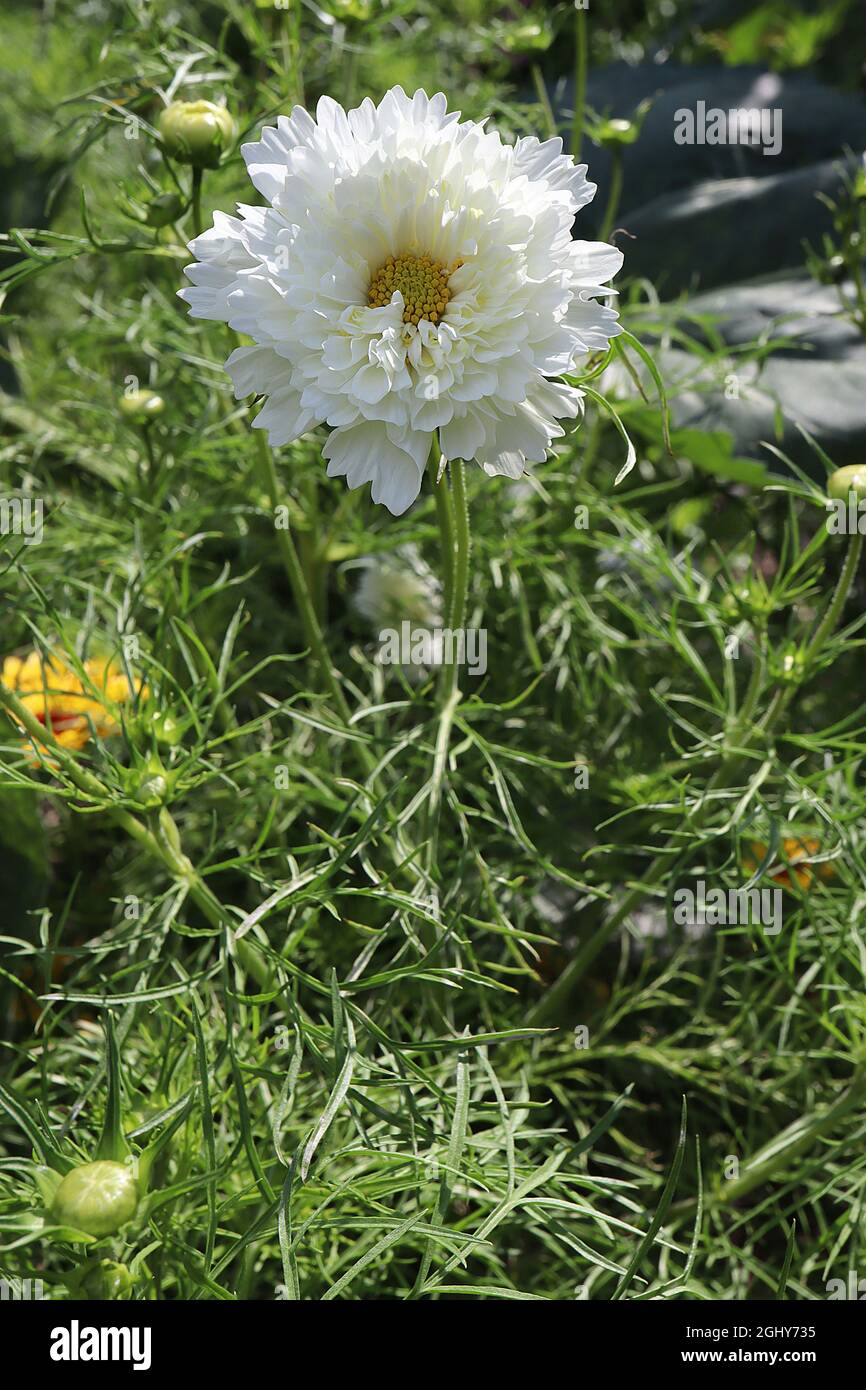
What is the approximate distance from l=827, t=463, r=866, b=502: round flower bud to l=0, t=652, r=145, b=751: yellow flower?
351mm

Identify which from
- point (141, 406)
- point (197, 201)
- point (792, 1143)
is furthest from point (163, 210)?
point (792, 1143)

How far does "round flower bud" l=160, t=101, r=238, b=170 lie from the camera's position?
19.5 inches

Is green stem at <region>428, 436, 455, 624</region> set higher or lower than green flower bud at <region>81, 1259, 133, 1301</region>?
higher

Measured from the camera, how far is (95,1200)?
15.4 inches

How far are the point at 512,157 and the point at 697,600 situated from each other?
0.92 ft

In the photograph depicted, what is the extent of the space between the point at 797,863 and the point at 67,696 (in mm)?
422

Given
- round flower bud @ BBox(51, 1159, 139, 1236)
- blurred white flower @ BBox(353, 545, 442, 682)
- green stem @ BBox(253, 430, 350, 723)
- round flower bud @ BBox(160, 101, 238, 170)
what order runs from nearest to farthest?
round flower bud @ BBox(51, 1159, 139, 1236) → round flower bud @ BBox(160, 101, 238, 170) → green stem @ BBox(253, 430, 350, 723) → blurred white flower @ BBox(353, 545, 442, 682)

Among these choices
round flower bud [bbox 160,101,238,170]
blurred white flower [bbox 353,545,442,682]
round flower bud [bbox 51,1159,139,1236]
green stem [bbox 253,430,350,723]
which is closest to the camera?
round flower bud [bbox 51,1159,139,1236]

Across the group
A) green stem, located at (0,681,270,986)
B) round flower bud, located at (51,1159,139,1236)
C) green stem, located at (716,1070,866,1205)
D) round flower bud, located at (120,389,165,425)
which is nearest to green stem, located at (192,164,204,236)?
round flower bud, located at (120,389,165,425)

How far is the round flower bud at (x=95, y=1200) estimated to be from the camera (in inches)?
15.3

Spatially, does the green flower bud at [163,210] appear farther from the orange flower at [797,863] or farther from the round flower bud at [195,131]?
the orange flower at [797,863]

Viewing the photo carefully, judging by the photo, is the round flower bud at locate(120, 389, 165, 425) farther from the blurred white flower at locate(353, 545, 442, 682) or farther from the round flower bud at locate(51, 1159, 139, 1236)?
the round flower bud at locate(51, 1159, 139, 1236)

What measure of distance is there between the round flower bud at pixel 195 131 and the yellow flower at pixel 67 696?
0.24 m

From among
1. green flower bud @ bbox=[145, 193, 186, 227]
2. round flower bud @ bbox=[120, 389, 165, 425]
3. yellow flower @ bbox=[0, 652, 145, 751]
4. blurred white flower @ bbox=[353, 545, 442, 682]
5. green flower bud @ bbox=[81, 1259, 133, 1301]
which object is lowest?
green flower bud @ bbox=[81, 1259, 133, 1301]
